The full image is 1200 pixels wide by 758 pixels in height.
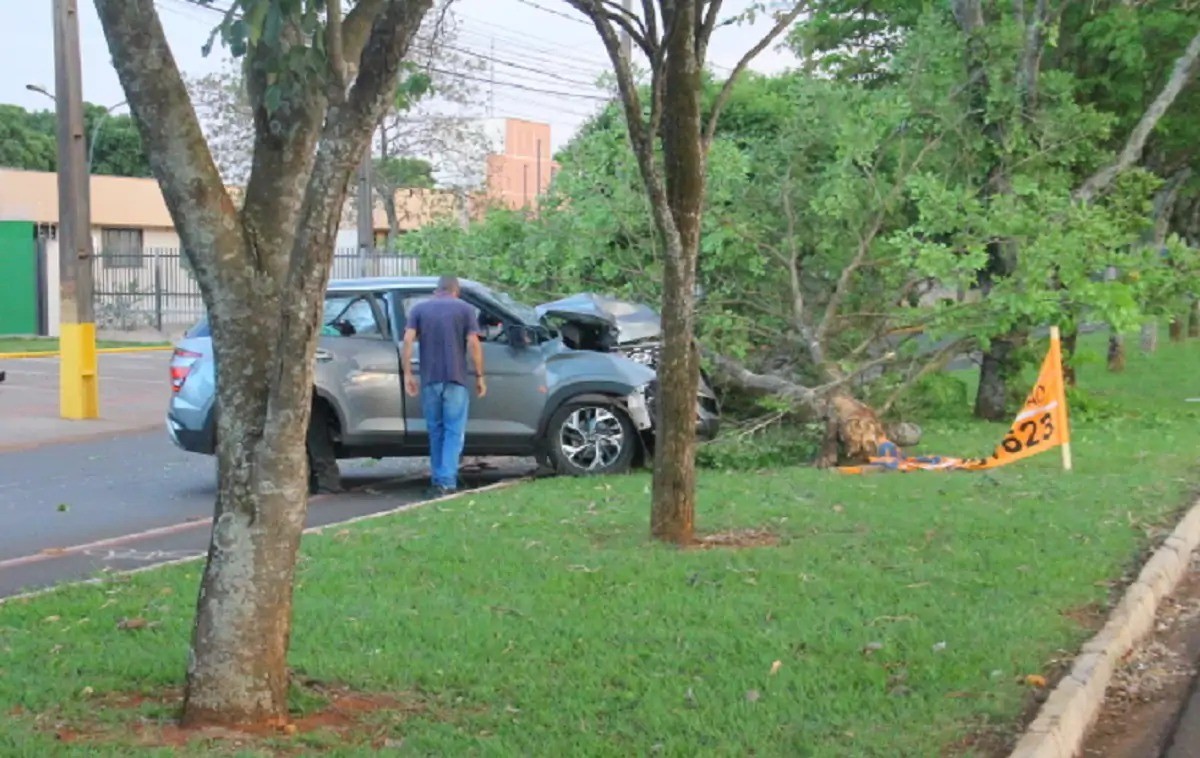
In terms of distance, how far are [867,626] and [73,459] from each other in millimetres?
10421

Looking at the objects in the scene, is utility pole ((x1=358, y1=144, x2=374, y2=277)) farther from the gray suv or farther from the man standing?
the man standing

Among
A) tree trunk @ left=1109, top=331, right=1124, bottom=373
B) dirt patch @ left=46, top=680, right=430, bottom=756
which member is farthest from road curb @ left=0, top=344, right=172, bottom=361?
dirt patch @ left=46, top=680, right=430, bottom=756

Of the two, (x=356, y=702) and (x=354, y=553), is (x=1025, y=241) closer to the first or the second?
(x=354, y=553)

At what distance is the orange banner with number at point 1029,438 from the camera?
13016 millimetres

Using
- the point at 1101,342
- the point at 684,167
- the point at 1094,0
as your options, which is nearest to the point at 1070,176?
the point at 1094,0

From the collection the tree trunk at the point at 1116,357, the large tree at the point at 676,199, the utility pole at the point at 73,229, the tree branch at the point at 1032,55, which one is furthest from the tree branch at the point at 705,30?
the tree trunk at the point at 1116,357

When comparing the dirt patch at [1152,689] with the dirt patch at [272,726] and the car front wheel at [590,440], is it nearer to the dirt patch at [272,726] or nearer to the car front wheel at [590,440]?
the dirt patch at [272,726]

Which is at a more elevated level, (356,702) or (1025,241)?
(1025,241)

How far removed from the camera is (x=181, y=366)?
41.3 feet

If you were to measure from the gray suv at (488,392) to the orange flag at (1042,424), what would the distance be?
8.59ft

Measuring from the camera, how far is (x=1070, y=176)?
55.5ft

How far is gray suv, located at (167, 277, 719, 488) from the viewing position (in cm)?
1260

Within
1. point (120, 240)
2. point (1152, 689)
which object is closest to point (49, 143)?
point (120, 240)

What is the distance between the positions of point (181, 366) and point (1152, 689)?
8.19 meters
